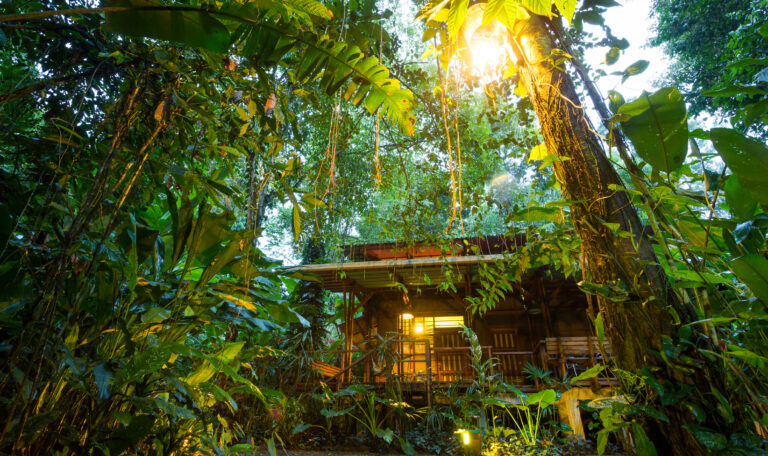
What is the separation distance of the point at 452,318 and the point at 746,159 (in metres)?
9.84

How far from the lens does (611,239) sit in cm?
117

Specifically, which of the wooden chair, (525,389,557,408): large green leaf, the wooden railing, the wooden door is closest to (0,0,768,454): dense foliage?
(525,389,557,408): large green leaf

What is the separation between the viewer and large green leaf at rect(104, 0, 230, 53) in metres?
0.94

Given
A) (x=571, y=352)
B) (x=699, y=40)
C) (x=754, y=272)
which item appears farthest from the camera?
(x=699, y=40)

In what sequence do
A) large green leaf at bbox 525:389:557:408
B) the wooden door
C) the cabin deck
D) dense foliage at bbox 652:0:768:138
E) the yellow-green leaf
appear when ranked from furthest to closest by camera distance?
the wooden door < dense foliage at bbox 652:0:768:138 < the cabin deck < large green leaf at bbox 525:389:557:408 < the yellow-green leaf

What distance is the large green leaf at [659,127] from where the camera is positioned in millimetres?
970

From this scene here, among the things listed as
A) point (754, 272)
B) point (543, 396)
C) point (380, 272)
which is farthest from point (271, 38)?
point (380, 272)

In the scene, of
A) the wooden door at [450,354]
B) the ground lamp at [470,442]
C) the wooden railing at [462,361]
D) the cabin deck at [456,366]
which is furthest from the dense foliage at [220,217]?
the wooden door at [450,354]

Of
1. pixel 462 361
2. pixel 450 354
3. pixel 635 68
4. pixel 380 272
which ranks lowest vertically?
pixel 462 361

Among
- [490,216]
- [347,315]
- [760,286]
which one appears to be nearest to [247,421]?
[347,315]

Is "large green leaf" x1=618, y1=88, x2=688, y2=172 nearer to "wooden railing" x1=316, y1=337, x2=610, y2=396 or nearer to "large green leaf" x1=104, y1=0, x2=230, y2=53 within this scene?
"large green leaf" x1=104, y1=0, x2=230, y2=53

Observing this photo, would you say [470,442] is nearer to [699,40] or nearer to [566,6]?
[566,6]

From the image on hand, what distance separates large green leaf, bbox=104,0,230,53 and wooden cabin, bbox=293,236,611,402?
631cm

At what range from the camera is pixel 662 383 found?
0.94 metres
